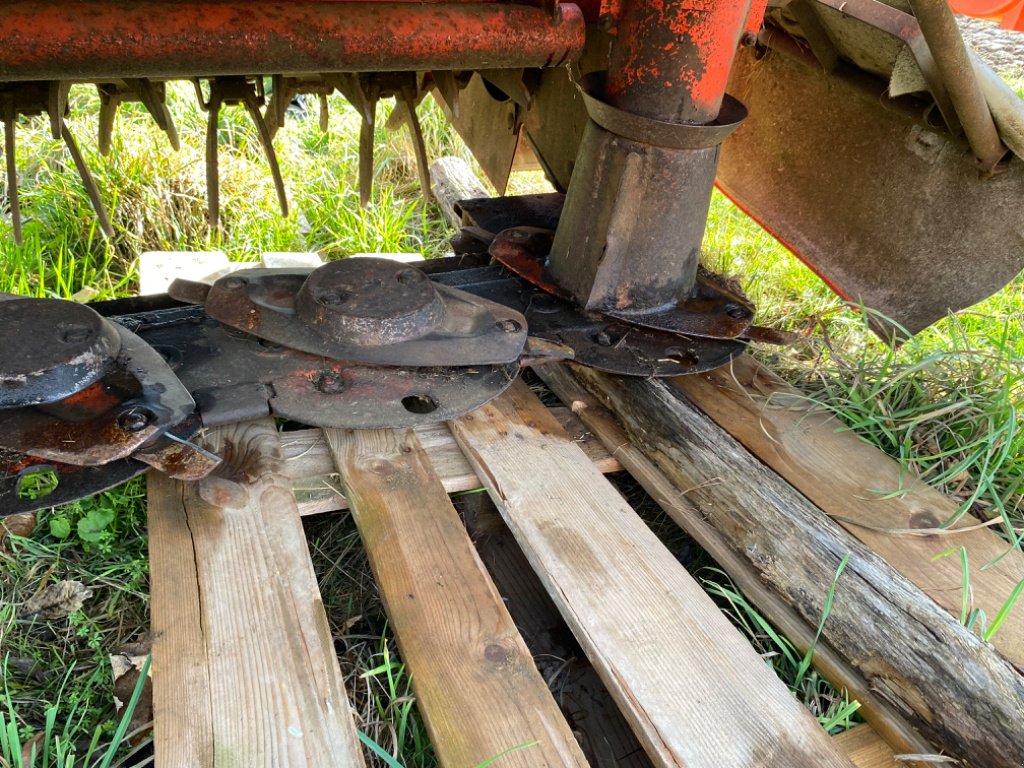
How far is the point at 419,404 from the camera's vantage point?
5.14ft

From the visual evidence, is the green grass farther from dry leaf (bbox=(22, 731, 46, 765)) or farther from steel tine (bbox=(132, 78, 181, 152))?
steel tine (bbox=(132, 78, 181, 152))

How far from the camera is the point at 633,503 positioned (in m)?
1.71

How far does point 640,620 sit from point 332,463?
65cm

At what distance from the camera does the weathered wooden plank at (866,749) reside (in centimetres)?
114

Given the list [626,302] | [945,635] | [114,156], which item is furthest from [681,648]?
[114,156]

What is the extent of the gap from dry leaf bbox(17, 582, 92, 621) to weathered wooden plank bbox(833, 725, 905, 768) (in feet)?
4.09

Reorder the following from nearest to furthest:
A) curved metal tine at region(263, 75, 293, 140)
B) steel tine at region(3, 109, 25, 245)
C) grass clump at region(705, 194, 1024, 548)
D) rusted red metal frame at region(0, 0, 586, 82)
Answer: rusted red metal frame at region(0, 0, 586, 82) → grass clump at region(705, 194, 1024, 548) → steel tine at region(3, 109, 25, 245) → curved metal tine at region(263, 75, 293, 140)

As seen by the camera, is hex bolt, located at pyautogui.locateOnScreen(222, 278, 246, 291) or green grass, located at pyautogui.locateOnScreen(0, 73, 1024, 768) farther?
hex bolt, located at pyautogui.locateOnScreen(222, 278, 246, 291)

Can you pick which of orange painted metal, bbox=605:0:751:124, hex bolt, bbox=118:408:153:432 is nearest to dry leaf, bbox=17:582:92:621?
hex bolt, bbox=118:408:153:432

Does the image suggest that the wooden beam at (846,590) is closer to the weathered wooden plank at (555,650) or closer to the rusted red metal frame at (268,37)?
the weathered wooden plank at (555,650)

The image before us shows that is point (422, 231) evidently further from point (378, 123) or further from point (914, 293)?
point (914, 293)

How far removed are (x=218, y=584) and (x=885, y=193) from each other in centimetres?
173

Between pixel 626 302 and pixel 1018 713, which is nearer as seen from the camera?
pixel 1018 713

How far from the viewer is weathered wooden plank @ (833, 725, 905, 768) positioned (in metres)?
1.14
